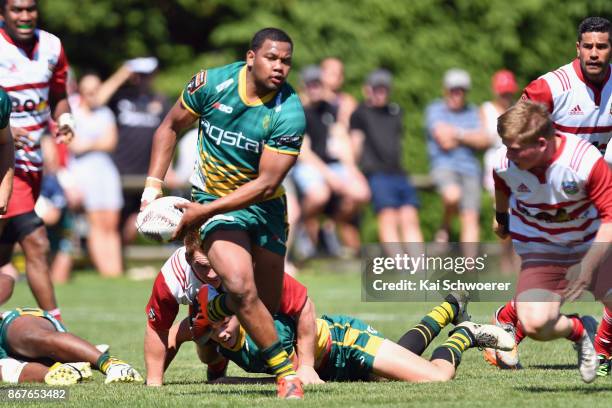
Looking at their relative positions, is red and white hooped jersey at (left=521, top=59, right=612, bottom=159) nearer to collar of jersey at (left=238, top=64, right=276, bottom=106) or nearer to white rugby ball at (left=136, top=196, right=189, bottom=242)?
collar of jersey at (left=238, top=64, right=276, bottom=106)

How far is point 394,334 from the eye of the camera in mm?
10570

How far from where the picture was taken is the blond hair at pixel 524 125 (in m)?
6.93

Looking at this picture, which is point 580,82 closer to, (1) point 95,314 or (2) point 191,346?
(2) point 191,346

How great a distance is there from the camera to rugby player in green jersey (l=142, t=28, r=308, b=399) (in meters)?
7.17

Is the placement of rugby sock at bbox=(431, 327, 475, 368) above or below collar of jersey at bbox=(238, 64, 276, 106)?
below

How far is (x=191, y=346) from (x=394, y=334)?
68.7 inches

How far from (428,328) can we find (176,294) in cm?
177

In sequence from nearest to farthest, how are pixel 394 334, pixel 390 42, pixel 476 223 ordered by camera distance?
1. pixel 394 334
2. pixel 476 223
3. pixel 390 42

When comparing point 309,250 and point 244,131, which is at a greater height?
point 244,131

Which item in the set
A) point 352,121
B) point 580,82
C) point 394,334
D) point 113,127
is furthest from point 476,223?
point 580,82

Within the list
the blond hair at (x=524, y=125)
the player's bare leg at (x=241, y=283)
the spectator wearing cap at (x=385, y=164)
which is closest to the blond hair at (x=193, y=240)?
the player's bare leg at (x=241, y=283)

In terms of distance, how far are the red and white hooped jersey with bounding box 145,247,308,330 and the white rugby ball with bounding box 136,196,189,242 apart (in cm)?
44

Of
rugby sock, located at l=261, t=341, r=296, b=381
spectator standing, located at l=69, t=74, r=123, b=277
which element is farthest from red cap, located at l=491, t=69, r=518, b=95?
rugby sock, located at l=261, t=341, r=296, b=381

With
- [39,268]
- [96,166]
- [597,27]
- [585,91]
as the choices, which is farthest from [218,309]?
[96,166]
